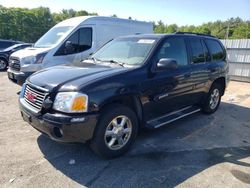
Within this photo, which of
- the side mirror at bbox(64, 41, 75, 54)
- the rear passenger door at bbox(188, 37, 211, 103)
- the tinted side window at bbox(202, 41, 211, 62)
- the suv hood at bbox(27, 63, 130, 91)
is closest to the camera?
the suv hood at bbox(27, 63, 130, 91)

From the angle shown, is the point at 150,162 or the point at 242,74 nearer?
the point at 150,162

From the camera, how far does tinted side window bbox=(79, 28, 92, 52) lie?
25.8 ft

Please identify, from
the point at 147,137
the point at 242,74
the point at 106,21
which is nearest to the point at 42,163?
the point at 147,137

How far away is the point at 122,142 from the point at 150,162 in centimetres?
51

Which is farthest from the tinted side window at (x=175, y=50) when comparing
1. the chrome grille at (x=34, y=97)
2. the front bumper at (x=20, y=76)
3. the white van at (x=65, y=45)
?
the front bumper at (x=20, y=76)

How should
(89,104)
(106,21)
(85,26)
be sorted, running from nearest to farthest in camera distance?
1. (89,104)
2. (85,26)
3. (106,21)

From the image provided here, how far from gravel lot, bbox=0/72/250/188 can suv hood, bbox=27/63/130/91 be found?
1.08 metres

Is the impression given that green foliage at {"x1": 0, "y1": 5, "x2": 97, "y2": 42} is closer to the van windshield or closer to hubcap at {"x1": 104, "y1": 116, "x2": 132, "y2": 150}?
the van windshield

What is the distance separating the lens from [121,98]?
364cm

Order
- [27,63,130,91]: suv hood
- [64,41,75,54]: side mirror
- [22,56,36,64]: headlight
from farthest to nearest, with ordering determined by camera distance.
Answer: [64,41,75,54]: side mirror < [22,56,36,64]: headlight < [27,63,130,91]: suv hood

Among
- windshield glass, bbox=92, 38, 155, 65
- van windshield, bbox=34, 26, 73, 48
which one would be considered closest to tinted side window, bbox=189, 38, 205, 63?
windshield glass, bbox=92, 38, 155, 65

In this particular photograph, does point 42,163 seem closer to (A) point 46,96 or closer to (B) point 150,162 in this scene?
(A) point 46,96

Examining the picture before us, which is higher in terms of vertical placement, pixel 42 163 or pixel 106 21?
pixel 106 21

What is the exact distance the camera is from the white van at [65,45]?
6.88 m
